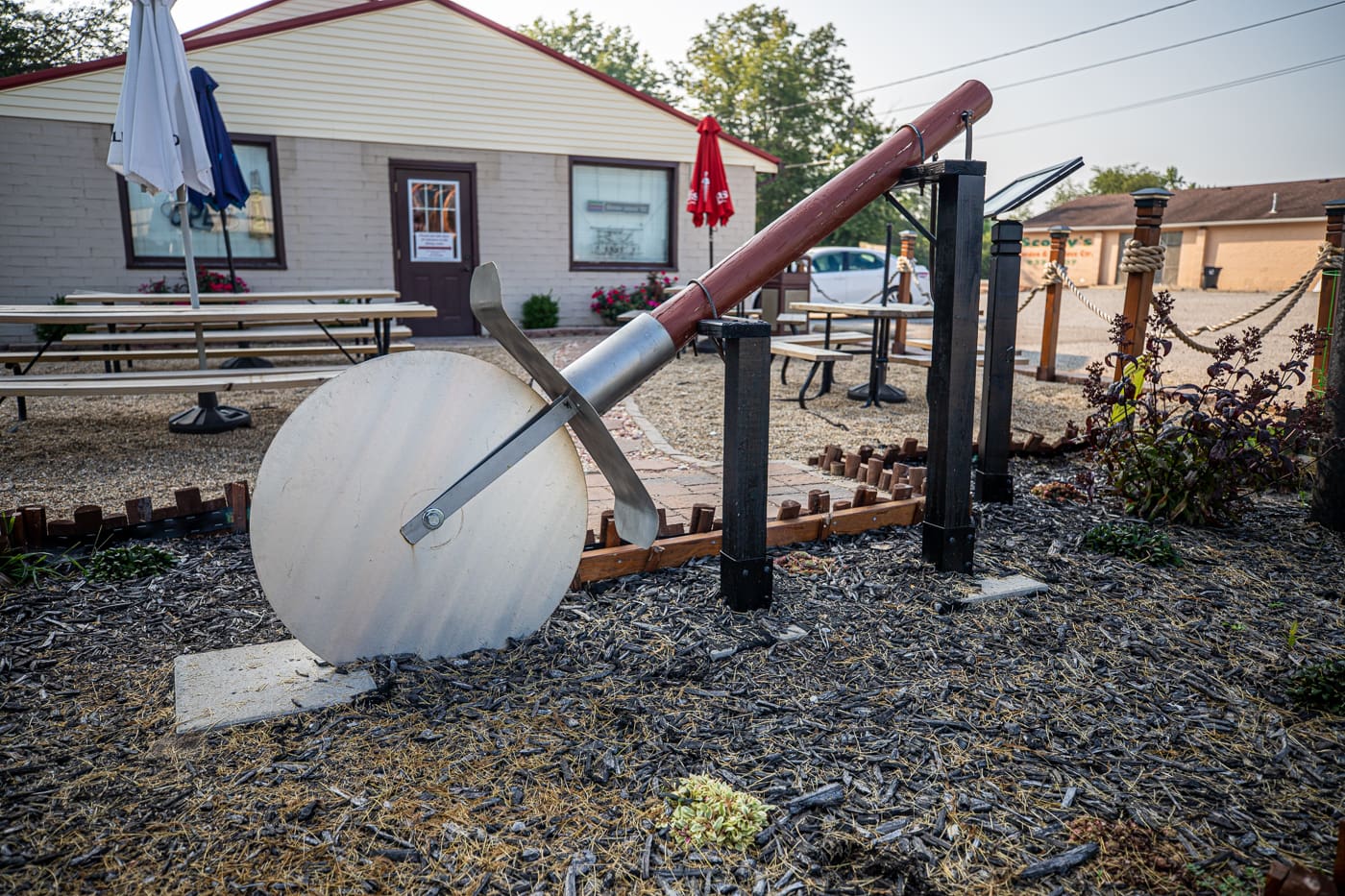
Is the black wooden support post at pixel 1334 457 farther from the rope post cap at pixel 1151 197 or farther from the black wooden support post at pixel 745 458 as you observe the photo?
the black wooden support post at pixel 745 458

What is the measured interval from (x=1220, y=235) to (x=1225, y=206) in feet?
7.93

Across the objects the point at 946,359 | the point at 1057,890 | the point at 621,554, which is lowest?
the point at 1057,890

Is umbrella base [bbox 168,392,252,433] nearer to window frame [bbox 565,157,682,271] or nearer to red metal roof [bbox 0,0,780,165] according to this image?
red metal roof [bbox 0,0,780,165]

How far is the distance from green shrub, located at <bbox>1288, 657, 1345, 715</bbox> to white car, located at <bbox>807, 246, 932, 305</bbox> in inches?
644

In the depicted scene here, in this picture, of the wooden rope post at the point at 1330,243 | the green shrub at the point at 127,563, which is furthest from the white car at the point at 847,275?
the green shrub at the point at 127,563

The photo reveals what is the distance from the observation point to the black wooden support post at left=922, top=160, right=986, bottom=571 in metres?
3.16

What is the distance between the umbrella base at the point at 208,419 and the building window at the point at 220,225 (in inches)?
242

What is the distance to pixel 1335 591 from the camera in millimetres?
3236

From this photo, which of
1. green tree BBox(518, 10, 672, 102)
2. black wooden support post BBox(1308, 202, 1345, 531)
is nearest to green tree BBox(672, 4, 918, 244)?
green tree BBox(518, 10, 672, 102)

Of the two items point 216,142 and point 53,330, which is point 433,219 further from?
point 53,330

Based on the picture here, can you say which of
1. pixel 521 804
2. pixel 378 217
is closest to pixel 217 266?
pixel 378 217

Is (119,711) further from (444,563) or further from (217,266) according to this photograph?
(217,266)

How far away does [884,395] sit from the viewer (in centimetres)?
819

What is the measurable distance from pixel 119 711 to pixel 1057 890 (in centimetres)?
228
